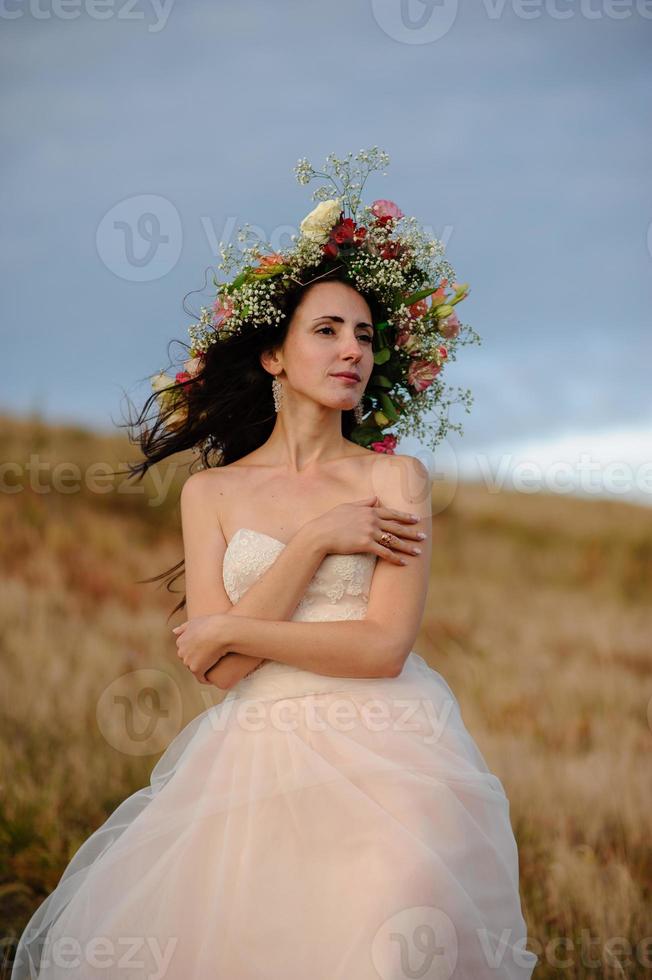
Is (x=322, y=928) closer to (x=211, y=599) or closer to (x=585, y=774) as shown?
(x=211, y=599)

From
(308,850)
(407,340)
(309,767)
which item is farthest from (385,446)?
(308,850)

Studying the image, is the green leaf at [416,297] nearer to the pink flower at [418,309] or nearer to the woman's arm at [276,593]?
the pink flower at [418,309]

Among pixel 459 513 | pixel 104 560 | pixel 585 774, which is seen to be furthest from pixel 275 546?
pixel 459 513

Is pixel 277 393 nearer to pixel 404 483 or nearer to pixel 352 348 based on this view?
pixel 352 348

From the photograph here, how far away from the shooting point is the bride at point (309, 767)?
3404mm

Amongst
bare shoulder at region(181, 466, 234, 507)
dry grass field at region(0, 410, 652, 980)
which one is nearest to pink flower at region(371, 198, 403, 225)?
bare shoulder at region(181, 466, 234, 507)

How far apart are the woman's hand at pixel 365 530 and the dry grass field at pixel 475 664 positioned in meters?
2.53

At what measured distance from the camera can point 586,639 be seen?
1327 centimetres

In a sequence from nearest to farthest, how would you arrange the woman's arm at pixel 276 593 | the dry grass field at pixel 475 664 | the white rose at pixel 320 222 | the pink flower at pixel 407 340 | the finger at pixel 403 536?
1. the woman's arm at pixel 276 593
2. the finger at pixel 403 536
3. the white rose at pixel 320 222
4. the pink flower at pixel 407 340
5. the dry grass field at pixel 475 664

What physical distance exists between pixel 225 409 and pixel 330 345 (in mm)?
726

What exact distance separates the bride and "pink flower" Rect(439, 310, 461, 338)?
41 centimetres

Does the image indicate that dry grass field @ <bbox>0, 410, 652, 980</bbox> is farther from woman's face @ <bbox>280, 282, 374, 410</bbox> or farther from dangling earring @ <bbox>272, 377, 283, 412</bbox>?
woman's face @ <bbox>280, 282, 374, 410</bbox>

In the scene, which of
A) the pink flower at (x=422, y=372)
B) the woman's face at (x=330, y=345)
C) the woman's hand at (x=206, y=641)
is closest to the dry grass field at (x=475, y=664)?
the woman's hand at (x=206, y=641)

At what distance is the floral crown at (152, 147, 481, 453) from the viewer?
15.4 ft
